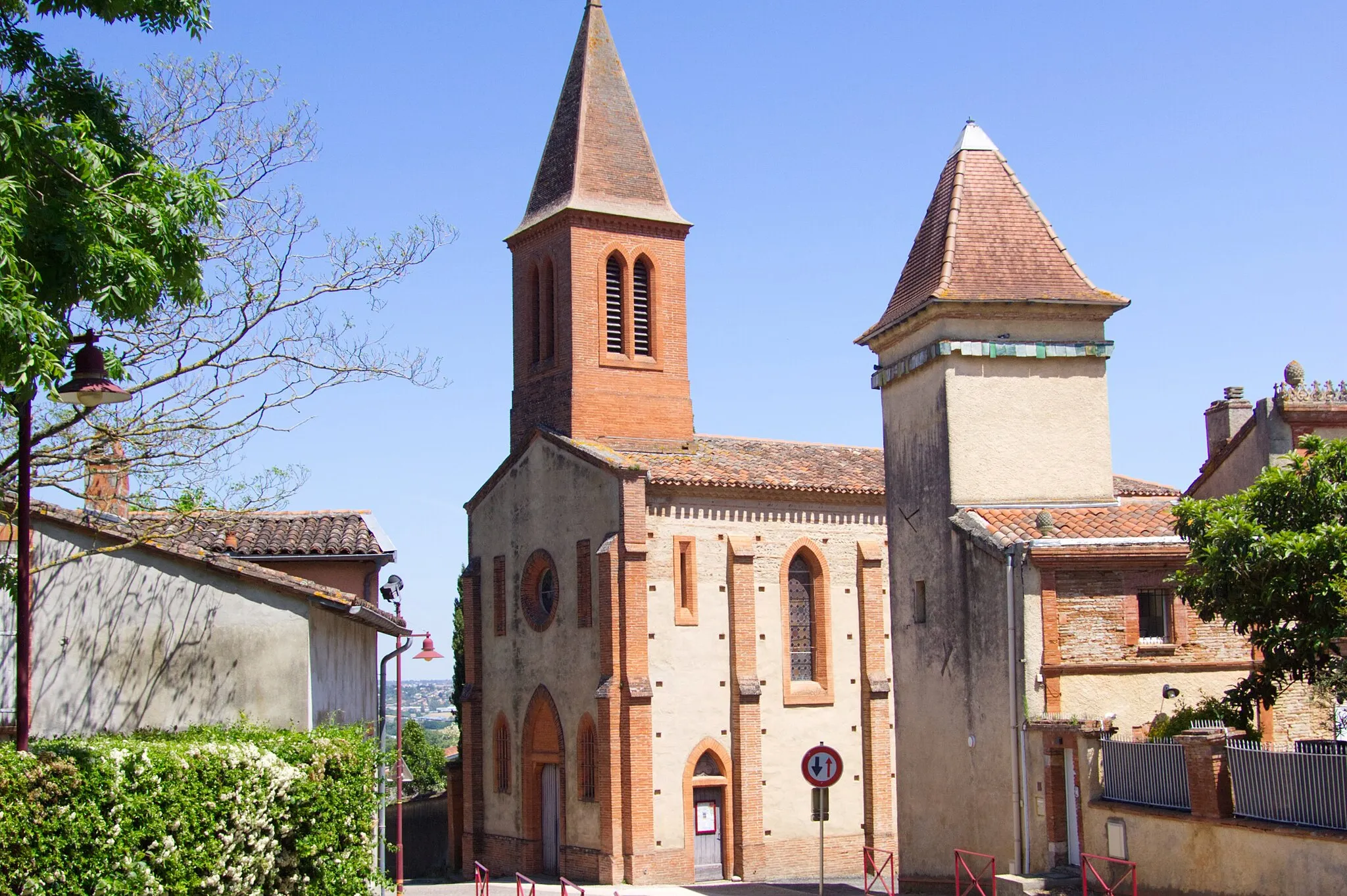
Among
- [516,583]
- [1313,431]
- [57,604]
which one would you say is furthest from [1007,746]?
[516,583]

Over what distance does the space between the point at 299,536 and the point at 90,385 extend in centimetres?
1329

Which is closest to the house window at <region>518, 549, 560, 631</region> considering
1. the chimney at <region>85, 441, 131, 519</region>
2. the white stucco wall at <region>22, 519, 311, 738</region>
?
the white stucco wall at <region>22, 519, 311, 738</region>

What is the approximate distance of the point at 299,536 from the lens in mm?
24891

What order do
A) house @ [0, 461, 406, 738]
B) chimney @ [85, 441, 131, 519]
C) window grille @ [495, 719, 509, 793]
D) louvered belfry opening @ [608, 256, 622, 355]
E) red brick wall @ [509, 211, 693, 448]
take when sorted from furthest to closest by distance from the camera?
louvered belfry opening @ [608, 256, 622, 355], red brick wall @ [509, 211, 693, 448], window grille @ [495, 719, 509, 793], house @ [0, 461, 406, 738], chimney @ [85, 441, 131, 519]

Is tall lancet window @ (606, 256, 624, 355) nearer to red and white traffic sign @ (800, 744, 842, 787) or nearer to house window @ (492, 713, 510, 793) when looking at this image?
house window @ (492, 713, 510, 793)

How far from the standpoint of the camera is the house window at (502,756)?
1485 inches

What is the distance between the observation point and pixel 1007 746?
22453 millimetres

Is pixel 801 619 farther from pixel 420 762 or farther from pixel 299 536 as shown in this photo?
pixel 420 762

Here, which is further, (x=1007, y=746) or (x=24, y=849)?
(x=1007, y=746)

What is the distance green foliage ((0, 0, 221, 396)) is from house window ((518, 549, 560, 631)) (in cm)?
2413

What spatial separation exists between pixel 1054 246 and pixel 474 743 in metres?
20.5

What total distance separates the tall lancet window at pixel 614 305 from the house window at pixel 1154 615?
759 inches

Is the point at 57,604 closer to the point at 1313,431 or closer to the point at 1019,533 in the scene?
the point at 1019,533

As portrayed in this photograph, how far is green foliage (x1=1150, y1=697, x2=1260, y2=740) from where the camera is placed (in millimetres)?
19250
